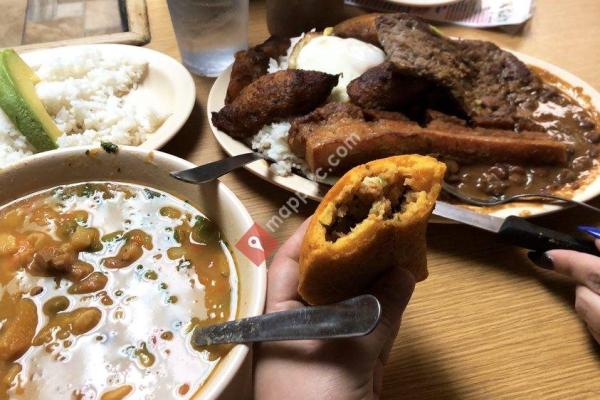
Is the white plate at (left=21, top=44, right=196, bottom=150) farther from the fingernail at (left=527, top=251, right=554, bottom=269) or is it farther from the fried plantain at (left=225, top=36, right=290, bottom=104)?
the fingernail at (left=527, top=251, right=554, bottom=269)

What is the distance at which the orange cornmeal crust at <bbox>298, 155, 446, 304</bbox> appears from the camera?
2.09 feet

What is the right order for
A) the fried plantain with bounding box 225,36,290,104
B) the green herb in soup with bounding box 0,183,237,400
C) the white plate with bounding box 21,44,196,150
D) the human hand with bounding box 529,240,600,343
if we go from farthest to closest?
1. the fried plantain with bounding box 225,36,290,104
2. the white plate with bounding box 21,44,196,150
3. the human hand with bounding box 529,240,600,343
4. the green herb in soup with bounding box 0,183,237,400

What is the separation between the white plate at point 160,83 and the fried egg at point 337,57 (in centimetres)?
33

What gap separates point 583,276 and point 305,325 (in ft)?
2.06

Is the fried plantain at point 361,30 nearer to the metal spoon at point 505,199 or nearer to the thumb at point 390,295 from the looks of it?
the metal spoon at point 505,199

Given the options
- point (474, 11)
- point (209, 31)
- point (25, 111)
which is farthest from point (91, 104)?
point (474, 11)

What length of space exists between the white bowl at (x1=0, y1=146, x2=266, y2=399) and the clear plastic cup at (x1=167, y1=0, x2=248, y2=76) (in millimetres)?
777

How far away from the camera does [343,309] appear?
0.61 meters

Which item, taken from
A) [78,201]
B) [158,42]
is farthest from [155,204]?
[158,42]

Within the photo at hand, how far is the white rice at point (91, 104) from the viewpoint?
50.8 inches

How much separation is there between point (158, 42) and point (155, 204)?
1.06 m

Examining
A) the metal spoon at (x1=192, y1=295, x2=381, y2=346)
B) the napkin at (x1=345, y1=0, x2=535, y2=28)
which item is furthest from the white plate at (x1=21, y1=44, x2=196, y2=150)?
the napkin at (x1=345, y1=0, x2=535, y2=28)

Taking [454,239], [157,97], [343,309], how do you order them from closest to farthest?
[343,309] → [454,239] → [157,97]

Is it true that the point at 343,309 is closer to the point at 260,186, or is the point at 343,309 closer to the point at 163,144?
the point at 260,186
